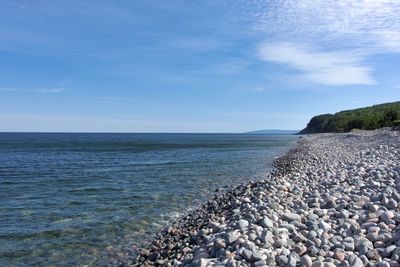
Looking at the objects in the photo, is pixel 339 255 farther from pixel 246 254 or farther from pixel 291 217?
pixel 291 217

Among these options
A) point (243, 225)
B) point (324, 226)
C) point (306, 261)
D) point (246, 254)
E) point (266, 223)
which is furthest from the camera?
point (243, 225)

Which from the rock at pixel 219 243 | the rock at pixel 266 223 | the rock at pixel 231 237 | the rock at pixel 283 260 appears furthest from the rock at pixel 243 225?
the rock at pixel 283 260

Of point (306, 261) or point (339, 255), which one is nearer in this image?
point (306, 261)

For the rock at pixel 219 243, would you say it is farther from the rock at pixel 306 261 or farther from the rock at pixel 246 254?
the rock at pixel 306 261

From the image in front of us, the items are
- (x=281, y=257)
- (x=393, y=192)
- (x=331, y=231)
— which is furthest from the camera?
(x=393, y=192)

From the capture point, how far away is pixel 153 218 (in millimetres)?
Result: 13203

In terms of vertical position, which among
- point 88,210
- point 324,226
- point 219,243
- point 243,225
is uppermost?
point 324,226

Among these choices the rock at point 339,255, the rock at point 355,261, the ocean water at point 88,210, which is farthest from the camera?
the ocean water at point 88,210

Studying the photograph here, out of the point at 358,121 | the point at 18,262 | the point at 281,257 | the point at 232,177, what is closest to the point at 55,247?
the point at 18,262

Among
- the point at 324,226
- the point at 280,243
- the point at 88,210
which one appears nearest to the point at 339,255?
the point at 280,243

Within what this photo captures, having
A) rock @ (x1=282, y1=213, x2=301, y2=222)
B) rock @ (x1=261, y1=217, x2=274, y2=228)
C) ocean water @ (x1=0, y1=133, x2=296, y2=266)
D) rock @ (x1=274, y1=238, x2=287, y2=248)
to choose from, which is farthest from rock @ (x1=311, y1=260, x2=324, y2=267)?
ocean water @ (x1=0, y1=133, x2=296, y2=266)

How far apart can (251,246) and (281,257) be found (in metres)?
0.67

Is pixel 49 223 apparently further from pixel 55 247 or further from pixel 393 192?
pixel 393 192

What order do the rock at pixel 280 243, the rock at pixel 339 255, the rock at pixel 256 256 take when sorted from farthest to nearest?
the rock at pixel 280 243 < the rock at pixel 256 256 < the rock at pixel 339 255
